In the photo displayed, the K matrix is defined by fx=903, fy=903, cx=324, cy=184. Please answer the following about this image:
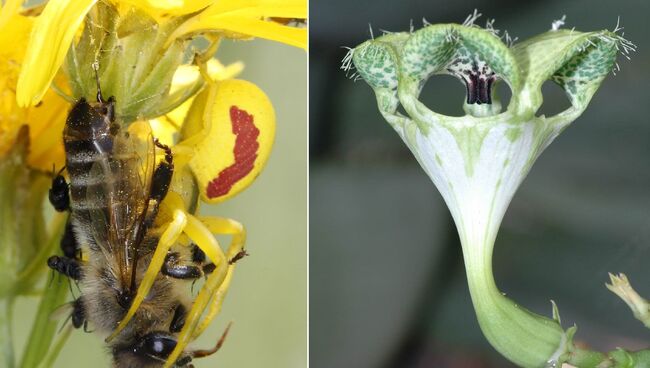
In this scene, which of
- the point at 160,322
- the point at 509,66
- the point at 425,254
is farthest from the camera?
the point at 425,254

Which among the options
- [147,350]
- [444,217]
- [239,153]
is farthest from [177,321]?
[444,217]

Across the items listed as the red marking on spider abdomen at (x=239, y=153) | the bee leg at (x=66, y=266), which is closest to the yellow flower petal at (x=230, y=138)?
the red marking on spider abdomen at (x=239, y=153)

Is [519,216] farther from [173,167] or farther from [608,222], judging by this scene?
[173,167]

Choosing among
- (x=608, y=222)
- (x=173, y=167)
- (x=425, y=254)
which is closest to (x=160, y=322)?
(x=173, y=167)

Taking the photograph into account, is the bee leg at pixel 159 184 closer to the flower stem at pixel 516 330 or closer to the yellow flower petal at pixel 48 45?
the yellow flower petal at pixel 48 45

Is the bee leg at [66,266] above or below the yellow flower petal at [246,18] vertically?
below

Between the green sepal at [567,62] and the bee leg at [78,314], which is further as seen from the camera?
the bee leg at [78,314]
